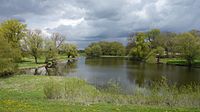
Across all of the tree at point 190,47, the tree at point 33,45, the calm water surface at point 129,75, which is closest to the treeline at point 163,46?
the tree at point 190,47

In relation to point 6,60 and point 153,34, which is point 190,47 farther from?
point 6,60

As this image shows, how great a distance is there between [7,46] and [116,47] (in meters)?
121

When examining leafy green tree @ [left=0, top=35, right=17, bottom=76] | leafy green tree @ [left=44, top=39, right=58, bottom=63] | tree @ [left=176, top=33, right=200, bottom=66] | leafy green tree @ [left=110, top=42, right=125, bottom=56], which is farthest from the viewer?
leafy green tree @ [left=110, top=42, right=125, bottom=56]

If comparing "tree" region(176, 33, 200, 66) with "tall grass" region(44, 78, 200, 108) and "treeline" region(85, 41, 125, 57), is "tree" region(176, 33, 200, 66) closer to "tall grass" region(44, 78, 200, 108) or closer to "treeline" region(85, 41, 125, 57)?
"tall grass" region(44, 78, 200, 108)

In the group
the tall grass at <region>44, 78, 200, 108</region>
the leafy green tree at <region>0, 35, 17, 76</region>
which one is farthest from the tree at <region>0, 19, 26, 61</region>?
the tall grass at <region>44, 78, 200, 108</region>

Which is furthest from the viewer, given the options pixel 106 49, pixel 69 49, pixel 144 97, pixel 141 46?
pixel 106 49

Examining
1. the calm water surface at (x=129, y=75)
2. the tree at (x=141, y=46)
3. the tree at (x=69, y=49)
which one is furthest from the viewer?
the tree at (x=69, y=49)

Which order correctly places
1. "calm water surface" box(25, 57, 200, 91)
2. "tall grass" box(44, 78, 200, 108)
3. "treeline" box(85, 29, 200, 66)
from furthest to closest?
"treeline" box(85, 29, 200, 66)
"calm water surface" box(25, 57, 200, 91)
"tall grass" box(44, 78, 200, 108)

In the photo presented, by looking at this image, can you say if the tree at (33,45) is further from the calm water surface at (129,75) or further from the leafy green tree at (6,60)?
the leafy green tree at (6,60)

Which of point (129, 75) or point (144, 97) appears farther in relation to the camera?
point (129, 75)

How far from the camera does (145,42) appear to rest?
295 ft

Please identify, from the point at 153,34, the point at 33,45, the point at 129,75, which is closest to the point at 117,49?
the point at 153,34

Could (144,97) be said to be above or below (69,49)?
below

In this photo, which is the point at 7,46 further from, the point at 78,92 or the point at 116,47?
the point at 116,47
